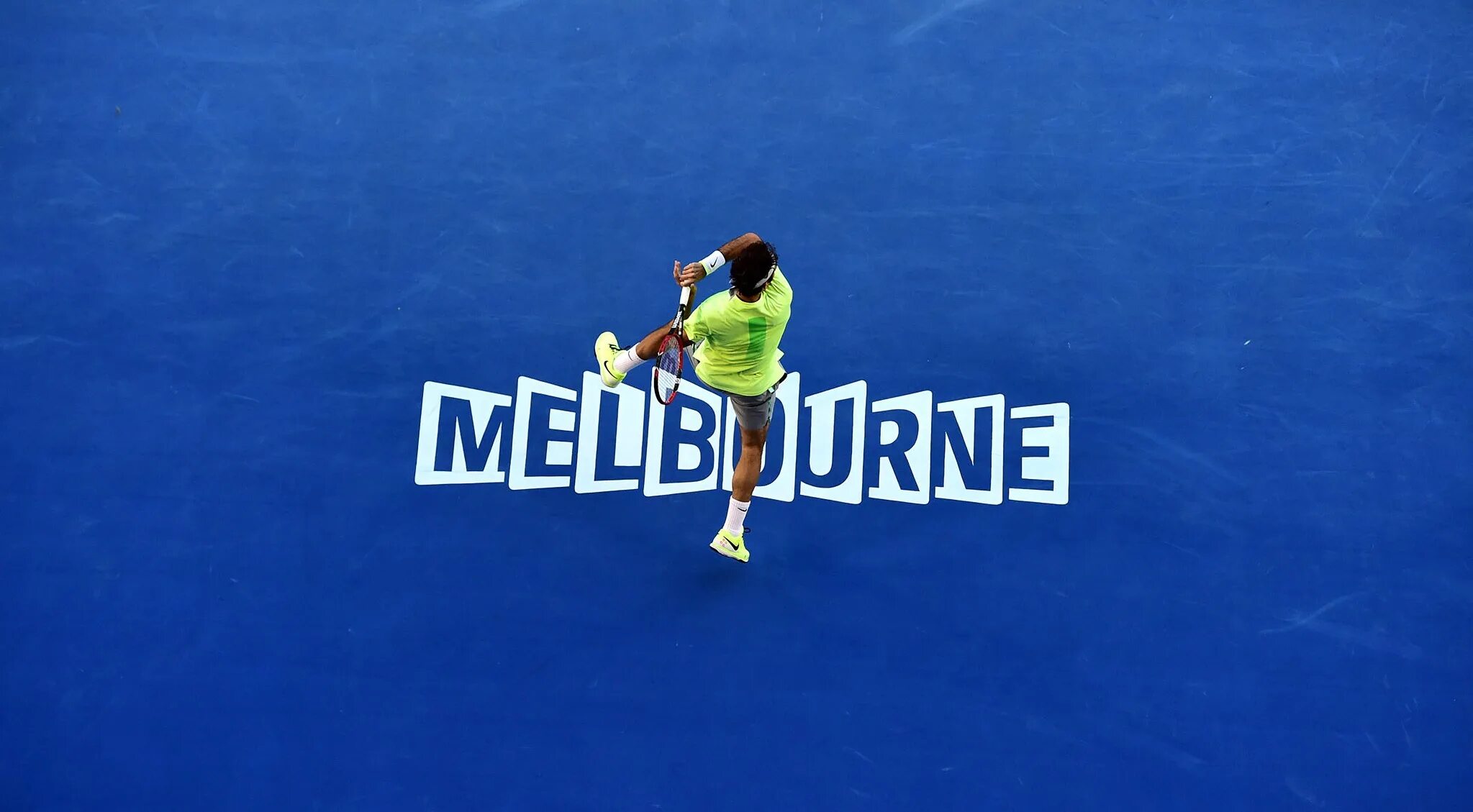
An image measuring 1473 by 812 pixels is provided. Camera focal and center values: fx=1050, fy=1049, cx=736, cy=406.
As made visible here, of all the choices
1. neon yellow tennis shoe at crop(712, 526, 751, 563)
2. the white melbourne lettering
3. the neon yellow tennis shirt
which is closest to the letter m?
the white melbourne lettering

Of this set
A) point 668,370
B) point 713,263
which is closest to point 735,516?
point 668,370

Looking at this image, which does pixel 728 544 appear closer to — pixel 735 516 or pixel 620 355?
pixel 735 516

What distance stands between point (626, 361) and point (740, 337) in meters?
0.58

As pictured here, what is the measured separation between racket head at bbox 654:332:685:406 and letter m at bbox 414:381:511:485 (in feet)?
3.79

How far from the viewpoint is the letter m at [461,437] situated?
582 cm

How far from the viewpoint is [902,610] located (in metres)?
5.65

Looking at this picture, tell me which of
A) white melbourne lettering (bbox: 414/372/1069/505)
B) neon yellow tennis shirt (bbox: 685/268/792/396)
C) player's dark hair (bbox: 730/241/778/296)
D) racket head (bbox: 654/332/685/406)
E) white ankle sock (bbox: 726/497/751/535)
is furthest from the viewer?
white melbourne lettering (bbox: 414/372/1069/505)

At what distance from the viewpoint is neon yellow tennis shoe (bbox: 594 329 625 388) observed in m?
5.11

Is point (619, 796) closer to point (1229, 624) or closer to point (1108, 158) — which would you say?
point (1229, 624)

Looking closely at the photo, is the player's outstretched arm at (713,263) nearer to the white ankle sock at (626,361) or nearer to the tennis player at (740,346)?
the tennis player at (740,346)

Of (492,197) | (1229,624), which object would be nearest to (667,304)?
(492,197)

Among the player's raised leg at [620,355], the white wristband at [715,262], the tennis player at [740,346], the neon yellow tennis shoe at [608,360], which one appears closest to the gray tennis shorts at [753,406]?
the tennis player at [740,346]

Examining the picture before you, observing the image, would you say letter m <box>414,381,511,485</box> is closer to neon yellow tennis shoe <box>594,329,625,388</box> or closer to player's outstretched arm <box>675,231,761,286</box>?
neon yellow tennis shoe <box>594,329,625,388</box>

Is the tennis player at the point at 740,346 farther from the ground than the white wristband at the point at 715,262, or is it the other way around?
the white wristband at the point at 715,262
